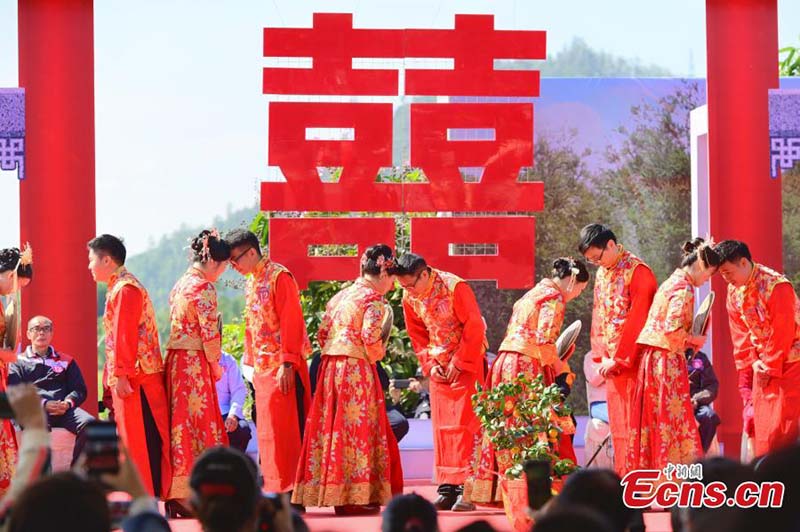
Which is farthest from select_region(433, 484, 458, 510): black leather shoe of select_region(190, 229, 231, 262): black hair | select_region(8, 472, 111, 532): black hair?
select_region(8, 472, 111, 532): black hair

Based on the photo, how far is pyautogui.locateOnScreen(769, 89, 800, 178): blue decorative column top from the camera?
7203 millimetres

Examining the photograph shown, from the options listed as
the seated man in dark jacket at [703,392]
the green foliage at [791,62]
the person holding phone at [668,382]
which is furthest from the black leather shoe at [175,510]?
the green foliage at [791,62]

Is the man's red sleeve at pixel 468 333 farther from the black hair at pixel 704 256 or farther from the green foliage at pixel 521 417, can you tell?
the black hair at pixel 704 256

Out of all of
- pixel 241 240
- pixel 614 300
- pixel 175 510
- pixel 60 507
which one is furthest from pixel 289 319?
pixel 60 507

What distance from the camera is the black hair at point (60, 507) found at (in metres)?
2.33

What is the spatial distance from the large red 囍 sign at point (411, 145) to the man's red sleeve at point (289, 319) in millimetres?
782

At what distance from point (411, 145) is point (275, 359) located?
5.53ft

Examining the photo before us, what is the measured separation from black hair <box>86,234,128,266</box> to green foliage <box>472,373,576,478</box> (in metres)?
1.80

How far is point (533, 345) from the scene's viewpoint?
6.29 meters

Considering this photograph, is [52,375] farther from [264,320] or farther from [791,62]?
[791,62]

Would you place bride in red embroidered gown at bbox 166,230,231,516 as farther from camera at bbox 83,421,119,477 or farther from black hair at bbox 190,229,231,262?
camera at bbox 83,421,119,477

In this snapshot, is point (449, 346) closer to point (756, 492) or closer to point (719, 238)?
point (719, 238)

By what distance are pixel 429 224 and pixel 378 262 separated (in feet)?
3.43

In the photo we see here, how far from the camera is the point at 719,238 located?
23.7 ft
